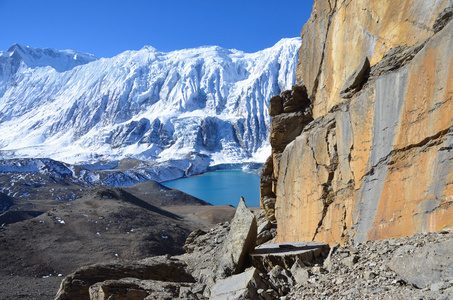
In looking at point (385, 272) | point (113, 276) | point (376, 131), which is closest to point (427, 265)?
point (385, 272)

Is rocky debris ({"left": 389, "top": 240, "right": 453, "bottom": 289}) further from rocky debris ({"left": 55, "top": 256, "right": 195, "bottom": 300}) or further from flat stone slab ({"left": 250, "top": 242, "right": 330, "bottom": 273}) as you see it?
rocky debris ({"left": 55, "top": 256, "right": 195, "bottom": 300})

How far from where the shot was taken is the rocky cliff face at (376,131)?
5309 millimetres

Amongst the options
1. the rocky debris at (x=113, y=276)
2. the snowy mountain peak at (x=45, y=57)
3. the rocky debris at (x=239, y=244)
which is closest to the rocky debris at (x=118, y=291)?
the rocky debris at (x=113, y=276)

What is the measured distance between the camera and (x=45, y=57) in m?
182

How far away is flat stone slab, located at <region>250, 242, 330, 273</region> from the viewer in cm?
609

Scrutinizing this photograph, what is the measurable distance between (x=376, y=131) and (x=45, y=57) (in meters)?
206

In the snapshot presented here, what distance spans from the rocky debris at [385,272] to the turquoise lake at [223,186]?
47027mm

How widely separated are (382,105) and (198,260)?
8.99 metres

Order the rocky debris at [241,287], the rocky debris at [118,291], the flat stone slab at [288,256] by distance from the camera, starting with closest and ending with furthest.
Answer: the rocky debris at [241,287] → the flat stone slab at [288,256] → the rocky debris at [118,291]

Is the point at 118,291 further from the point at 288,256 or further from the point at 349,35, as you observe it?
the point at 349,35

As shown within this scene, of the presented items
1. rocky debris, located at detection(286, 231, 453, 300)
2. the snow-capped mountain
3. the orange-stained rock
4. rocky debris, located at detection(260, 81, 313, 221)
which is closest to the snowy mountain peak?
the snow-capped mountain

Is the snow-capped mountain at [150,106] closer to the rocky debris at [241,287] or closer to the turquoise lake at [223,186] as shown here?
the turquoise lake at [223,186]

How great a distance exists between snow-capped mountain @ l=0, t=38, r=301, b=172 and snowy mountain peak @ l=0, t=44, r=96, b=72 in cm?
758

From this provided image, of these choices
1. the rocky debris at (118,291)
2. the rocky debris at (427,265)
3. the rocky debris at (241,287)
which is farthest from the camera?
the rocky debris at (118,291)
